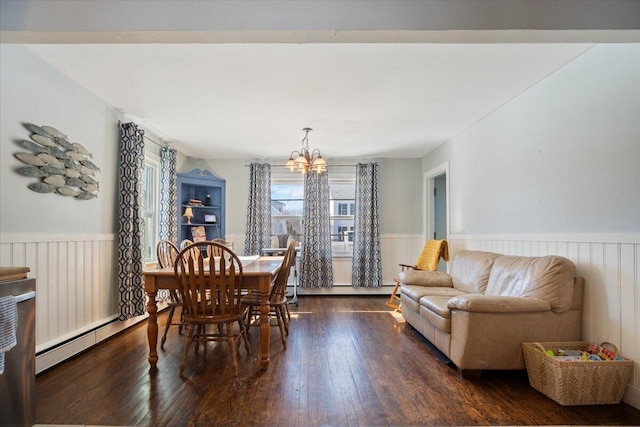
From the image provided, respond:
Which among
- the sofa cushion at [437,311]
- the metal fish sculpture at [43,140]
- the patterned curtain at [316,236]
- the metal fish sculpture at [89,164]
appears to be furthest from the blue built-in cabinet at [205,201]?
the sofa cushion at [437,311]

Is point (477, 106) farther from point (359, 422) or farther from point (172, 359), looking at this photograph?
point (172, 359)

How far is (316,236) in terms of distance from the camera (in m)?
6.32

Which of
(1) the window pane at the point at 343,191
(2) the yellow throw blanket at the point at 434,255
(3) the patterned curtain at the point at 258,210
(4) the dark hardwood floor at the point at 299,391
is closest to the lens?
(4) the dark hardwood floor at the point at 299,391

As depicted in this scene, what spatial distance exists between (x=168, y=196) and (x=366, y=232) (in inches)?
126

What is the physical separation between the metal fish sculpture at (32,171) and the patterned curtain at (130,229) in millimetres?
1091

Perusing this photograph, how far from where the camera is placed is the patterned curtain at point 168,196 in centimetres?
504

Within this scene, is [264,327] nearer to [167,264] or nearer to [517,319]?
[167,264]

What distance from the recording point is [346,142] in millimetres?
5355

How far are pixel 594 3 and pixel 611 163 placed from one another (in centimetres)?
116

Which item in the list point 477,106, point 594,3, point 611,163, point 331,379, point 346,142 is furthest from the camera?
point 346,142

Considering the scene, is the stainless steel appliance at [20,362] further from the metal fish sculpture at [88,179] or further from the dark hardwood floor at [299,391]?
the metal fish sculpture at [88,179]

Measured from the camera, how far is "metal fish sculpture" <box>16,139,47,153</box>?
2643mm

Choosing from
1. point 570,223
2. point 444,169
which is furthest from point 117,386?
point 444,169

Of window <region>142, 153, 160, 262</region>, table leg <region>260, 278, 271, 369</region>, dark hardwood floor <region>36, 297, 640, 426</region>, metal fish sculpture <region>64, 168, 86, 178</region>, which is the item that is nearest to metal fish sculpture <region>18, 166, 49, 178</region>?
metal fish sculpture <region>64, 168, 86, 178</region>
